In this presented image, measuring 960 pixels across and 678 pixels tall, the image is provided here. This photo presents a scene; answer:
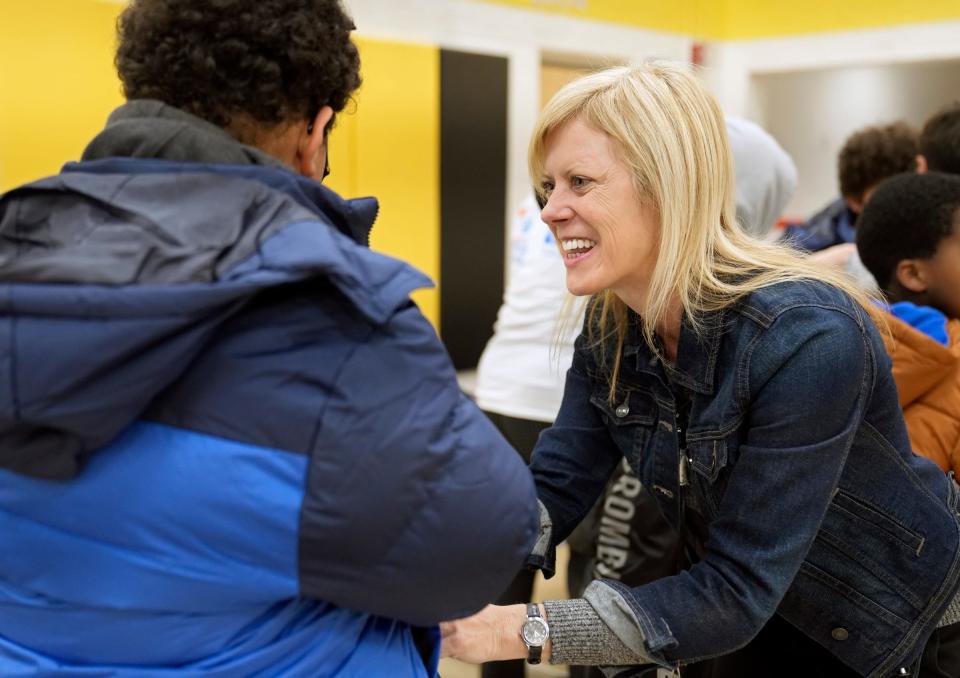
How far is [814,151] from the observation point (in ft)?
22.6

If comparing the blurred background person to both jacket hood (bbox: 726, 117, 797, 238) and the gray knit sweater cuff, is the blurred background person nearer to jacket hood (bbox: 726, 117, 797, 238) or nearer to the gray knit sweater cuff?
jacket hood (bbox: 726, 117, 797, 238)

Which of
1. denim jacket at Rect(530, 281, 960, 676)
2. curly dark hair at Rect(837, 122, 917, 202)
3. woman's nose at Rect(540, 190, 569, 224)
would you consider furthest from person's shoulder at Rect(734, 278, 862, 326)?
curly dark hair at Rect(837, 122, 917, 202)

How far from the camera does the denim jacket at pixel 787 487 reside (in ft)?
4.21

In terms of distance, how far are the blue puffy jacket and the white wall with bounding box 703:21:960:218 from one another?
6036 millimetres

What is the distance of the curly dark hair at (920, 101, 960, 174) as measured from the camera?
8.55 ft

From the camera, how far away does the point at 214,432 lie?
0.88 metres

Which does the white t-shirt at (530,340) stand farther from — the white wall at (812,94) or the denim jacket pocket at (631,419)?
the white wall at (812,94)

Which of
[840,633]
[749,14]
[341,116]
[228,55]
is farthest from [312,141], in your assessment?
[749,14]

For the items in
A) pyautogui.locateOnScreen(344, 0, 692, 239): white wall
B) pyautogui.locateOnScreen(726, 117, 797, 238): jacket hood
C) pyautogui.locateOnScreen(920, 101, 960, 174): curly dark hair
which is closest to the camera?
pyautogui.locateOnScreen(920, 101, 960, 174): curly dark hair

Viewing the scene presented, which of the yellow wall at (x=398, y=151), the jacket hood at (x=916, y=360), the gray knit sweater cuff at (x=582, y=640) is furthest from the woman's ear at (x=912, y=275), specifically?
the yellow wall at (x=398, y=151)

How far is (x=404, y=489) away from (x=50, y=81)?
309cm

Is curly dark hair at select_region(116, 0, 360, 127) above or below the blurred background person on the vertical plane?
above

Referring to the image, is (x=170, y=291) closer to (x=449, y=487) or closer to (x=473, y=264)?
(x=449, y=487)

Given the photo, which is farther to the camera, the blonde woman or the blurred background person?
the blurred background person
